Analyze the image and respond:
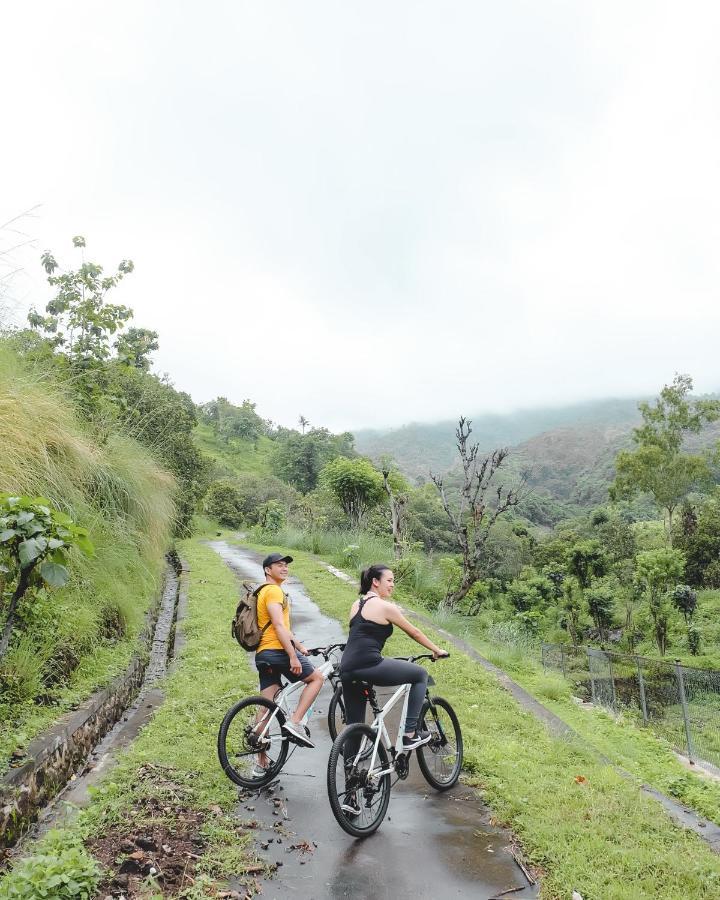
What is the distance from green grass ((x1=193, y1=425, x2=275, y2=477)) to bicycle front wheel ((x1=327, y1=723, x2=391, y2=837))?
66586mm

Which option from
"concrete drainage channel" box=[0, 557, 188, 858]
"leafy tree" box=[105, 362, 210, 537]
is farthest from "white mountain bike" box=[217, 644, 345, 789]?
"leafy tree" box=[105, 362, 210, 537]

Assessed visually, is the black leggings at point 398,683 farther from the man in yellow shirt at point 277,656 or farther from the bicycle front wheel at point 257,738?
the bicycle front wheel at point 257,738

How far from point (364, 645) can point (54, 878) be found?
81.2 inches

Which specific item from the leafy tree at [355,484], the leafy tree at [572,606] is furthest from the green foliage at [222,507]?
the leafy tree at [572,606]

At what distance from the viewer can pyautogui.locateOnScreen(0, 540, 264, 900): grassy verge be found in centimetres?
347

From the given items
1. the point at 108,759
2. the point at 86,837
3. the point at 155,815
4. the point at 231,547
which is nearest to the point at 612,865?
the point at 155,815

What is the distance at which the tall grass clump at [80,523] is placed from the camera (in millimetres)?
5082

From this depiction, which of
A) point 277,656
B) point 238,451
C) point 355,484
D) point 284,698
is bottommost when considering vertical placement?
point 284,698

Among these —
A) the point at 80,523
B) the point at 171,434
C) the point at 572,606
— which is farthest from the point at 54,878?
the point at 572,606

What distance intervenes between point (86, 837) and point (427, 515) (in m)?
38.7

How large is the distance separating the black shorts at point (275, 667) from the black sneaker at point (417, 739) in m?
0.83

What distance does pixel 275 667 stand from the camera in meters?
4.69

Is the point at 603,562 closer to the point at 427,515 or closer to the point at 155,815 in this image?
the point at 427,515

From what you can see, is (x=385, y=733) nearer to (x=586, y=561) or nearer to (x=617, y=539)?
(x=586, y=561)
